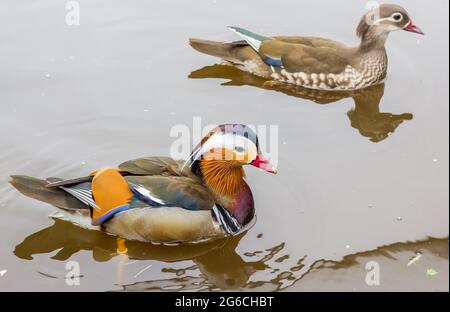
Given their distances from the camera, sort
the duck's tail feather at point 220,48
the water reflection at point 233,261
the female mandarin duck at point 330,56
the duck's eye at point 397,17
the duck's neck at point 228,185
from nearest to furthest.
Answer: the water reflection at point 233,261, the duck's neck at point 228,185, the female mandarin duck at point 330,56, the duck's eye at point 397,17, the duck's tail feather at point 220,48

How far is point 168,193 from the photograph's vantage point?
517cm

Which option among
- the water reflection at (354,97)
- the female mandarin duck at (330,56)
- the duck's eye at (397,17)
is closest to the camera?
the water reflection at (354,97)

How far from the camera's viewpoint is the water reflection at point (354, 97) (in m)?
6.96

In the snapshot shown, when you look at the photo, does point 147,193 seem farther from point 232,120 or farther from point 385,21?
point 385,21

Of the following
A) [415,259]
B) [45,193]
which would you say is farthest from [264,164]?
[45,193]

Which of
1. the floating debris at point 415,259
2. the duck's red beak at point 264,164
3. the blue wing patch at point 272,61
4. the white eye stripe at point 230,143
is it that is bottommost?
the floating debris at point 415,259

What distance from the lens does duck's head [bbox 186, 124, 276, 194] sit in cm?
520

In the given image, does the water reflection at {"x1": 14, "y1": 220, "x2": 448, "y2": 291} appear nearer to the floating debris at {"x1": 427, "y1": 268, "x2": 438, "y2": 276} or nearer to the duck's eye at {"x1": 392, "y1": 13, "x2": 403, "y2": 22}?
the floating debris at {"x1": 427, "y1": 268, "x2": 438, "y2": 276}

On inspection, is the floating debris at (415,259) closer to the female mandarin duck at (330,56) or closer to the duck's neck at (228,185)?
the duck's neck at (228,185)

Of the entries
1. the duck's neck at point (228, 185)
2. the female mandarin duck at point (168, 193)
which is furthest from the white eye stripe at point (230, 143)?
the duck's neck at point (228, 185)

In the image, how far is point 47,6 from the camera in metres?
8.89

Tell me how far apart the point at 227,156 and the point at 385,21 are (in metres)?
3.26

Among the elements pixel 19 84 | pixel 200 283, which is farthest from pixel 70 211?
pixel 19 84

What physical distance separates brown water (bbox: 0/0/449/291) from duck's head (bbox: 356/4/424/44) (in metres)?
0.49
